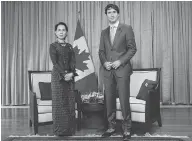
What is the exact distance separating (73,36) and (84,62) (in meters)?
0.78

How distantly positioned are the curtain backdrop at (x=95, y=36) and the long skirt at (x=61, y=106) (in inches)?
96.0

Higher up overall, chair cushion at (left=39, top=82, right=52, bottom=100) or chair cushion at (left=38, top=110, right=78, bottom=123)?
chair cushion at (left=39, top=82, right=52, bottom=100)

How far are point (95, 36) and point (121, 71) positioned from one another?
291cm

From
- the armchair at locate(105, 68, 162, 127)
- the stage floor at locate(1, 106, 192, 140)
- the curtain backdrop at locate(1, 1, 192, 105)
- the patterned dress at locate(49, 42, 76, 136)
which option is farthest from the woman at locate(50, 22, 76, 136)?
the curtain backdrop at locate(1, 1, 192, 105)

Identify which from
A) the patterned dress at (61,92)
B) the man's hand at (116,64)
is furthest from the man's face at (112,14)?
the patterned dress at (61,92)

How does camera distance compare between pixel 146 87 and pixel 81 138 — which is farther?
pixel 146 87

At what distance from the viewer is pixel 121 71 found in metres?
2.92

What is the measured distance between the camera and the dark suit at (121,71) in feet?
9.57

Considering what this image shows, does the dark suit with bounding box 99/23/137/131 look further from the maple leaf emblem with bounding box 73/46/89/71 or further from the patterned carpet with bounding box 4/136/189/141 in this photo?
the maple leaf emblem with bounding box 73/46/89/71

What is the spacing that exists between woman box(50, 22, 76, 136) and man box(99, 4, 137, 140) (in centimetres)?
46

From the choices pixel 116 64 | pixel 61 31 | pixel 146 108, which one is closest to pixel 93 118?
pixel 146 108

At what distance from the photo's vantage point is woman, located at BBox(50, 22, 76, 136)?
9.95 feet

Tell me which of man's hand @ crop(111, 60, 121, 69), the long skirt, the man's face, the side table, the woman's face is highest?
the man's face

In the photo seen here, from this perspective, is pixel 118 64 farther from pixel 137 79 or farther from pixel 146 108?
pixel 137 79
